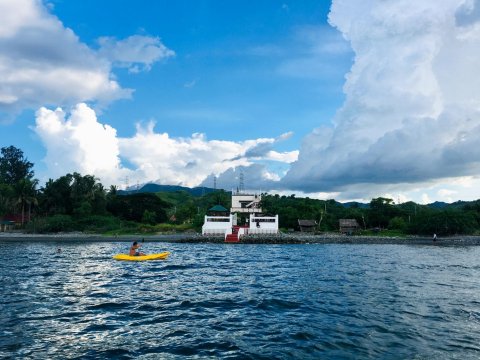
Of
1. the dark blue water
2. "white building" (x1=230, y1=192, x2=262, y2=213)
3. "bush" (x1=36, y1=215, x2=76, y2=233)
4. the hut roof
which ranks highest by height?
"white building" (x1=230, y1=192, x2=262, y2=213)

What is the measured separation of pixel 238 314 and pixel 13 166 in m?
→ 156

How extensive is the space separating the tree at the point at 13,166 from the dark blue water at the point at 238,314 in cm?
12624

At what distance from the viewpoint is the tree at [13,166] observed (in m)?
144

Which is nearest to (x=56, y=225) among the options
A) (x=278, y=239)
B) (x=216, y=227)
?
(x=216, y=227)

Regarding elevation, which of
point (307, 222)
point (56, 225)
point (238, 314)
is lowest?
point (238, 314)

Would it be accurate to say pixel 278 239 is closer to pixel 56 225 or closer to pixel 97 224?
pixel 97 224

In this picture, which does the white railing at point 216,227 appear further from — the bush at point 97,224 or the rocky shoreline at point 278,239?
the bush at point 97,224

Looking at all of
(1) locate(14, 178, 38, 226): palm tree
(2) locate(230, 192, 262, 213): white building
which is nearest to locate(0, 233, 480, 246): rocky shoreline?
(1) locate(14, 178, 38, 226): palm tree

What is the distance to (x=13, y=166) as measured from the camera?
14750 centimetres

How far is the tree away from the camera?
143750 millimetres

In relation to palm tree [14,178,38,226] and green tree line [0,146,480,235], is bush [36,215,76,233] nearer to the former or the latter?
green tree line [0,146,480,235]

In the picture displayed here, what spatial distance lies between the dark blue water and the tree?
4970 inches

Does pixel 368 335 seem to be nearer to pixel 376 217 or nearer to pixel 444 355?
pixel 444 355

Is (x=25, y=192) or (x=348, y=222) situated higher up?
(x=25, y=192)
